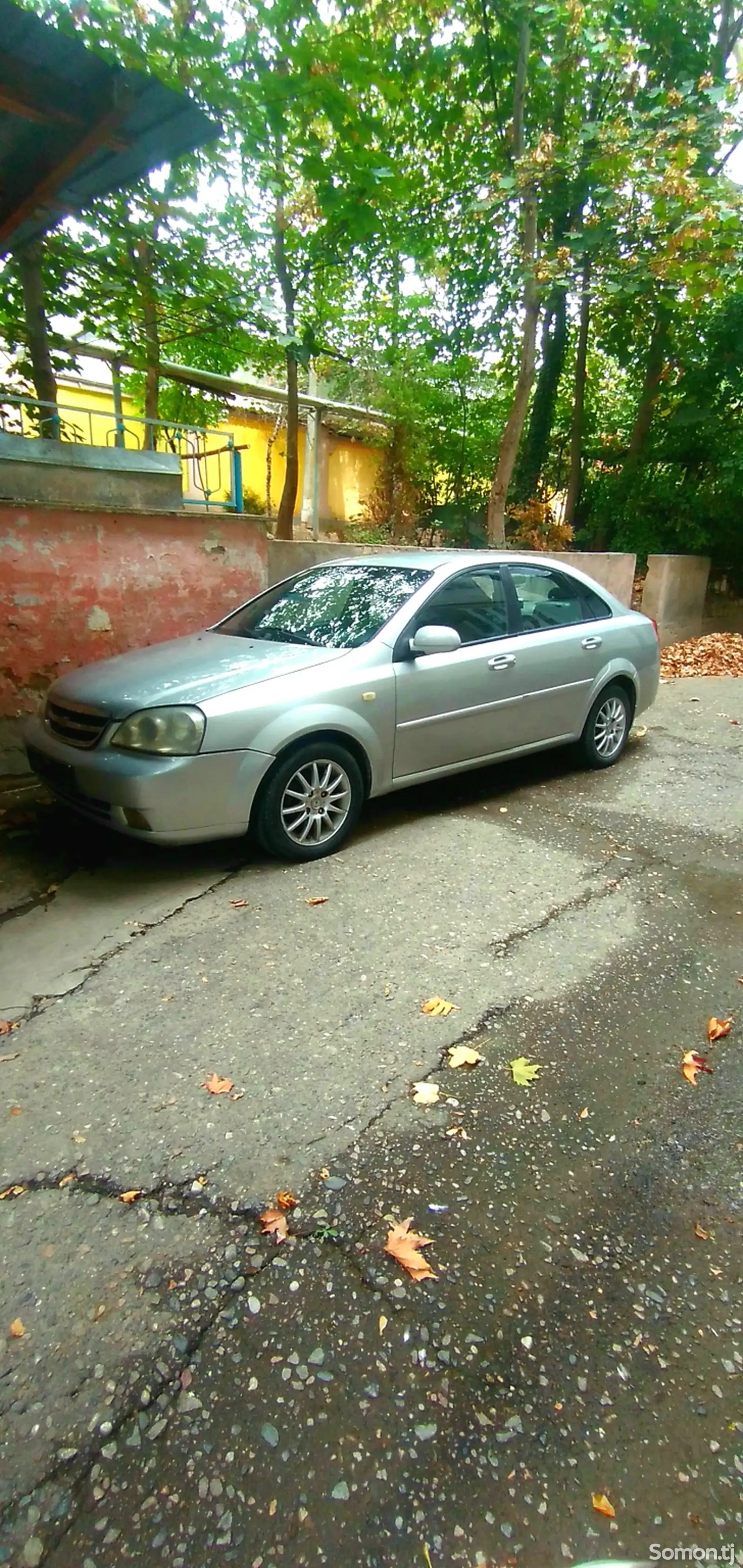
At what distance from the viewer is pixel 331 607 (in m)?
4.57

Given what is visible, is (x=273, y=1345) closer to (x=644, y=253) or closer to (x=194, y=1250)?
(x=194, y=1250)

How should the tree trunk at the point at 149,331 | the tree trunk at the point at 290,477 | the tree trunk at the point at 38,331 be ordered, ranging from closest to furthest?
the tree trunk at the point at 38,331 < the tree trunk at the point at 149,331 < the tree trunk at the point at 290,477

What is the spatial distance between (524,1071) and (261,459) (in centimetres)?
1630

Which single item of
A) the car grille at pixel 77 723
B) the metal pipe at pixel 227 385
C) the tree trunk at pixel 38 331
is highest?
the metal pipe at pixel 227 385

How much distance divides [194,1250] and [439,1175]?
0.66 m

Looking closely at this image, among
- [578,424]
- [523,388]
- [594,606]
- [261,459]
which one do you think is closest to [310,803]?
[594,606]

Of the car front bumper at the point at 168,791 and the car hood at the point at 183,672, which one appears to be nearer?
the car front bumper at the point at 168,791

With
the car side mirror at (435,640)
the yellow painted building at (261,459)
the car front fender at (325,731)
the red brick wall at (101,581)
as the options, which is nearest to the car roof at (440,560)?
the car side mirror at (435,640)

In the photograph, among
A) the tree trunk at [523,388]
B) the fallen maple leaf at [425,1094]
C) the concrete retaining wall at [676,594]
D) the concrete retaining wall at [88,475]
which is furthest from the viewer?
the concrete retaining wall at [676,594]

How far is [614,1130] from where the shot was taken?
2266mm

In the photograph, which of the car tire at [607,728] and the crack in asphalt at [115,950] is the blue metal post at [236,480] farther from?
the crack in asphalt at [115,950]

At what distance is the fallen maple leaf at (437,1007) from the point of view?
277 centimetres

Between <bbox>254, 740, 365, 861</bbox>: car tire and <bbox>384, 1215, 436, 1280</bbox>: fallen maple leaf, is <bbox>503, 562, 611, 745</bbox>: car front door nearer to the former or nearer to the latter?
<bbox>254, 740, 365, 861</bbox>: car tire

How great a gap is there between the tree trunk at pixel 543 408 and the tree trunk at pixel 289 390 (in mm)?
4038
